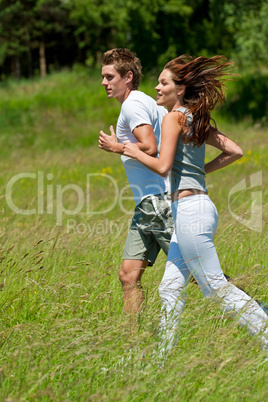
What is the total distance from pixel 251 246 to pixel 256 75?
1747 centimetres

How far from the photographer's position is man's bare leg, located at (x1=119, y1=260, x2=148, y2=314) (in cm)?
313

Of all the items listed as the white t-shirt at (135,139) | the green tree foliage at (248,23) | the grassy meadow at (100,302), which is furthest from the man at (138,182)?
the green tree foliage at (248,23)

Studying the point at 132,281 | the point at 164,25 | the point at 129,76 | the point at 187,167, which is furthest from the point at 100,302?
the point at 164,25

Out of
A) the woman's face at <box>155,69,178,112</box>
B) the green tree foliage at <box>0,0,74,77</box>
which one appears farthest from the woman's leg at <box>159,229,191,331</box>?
the green tree foliage at <box>0,0,74,77</box>

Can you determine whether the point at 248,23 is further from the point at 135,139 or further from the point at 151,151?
the point at 151,151

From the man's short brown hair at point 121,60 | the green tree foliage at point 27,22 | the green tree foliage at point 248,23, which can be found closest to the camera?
the man's short brown hair at point 121,60

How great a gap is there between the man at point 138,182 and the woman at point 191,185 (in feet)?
0.88

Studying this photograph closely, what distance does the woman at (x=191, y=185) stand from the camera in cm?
276

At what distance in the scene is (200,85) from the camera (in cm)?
293

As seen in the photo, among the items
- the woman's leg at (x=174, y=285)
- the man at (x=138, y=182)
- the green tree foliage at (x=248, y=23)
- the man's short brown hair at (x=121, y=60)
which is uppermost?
the green tree foliage at (x=248, y=23)

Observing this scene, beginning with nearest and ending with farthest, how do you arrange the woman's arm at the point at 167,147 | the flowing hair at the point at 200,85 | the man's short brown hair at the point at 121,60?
the woman's arm at the point at 167,147
the flowing hair at the point at 200,85
the man's short brown hair at the point at 121,60

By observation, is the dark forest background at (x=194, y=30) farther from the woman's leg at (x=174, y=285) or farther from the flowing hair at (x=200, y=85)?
the woman's leg at (x=174, y=285)

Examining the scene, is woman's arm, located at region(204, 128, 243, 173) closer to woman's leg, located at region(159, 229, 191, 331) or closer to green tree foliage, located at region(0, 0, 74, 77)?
woman's leg, located at region(159, 229, 191, 331)

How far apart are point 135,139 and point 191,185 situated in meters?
0.68
